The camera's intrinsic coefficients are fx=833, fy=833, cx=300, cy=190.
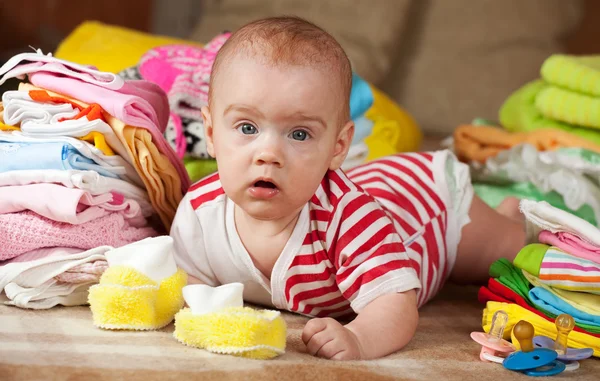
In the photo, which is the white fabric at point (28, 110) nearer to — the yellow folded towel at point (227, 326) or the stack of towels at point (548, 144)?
the yellow folded towel at point (227, 326)

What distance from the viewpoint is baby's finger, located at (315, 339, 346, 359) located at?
1.15 meters

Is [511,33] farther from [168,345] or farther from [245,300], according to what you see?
[168,345]

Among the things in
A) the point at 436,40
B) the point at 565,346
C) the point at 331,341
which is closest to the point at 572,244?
the point at 565,346

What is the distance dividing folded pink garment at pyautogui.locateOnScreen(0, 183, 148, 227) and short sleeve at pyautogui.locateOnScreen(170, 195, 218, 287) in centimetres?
11

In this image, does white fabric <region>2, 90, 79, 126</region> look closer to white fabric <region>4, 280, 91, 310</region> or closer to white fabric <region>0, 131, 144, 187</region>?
white fabric <region>0, 131, 144, 187</region>

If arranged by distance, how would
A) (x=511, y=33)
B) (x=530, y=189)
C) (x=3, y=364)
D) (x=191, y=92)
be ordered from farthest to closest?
(x=511, y=33), (x=530, y=189), (x=191, y=92), (x=3, y=364)

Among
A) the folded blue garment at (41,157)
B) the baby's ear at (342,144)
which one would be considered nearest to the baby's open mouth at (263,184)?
the baby's ear at (342,144)

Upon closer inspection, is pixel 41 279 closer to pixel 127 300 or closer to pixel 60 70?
pixel 127 300

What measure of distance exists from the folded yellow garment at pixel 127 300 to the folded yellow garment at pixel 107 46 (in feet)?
3.61

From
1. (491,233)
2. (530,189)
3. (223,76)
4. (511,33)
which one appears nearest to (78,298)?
(223,76)

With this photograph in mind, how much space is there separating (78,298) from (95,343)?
226 mm

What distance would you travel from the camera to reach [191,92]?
70.8 inches

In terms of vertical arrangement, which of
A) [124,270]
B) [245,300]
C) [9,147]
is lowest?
[245,300]

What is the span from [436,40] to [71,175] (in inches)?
81.0
